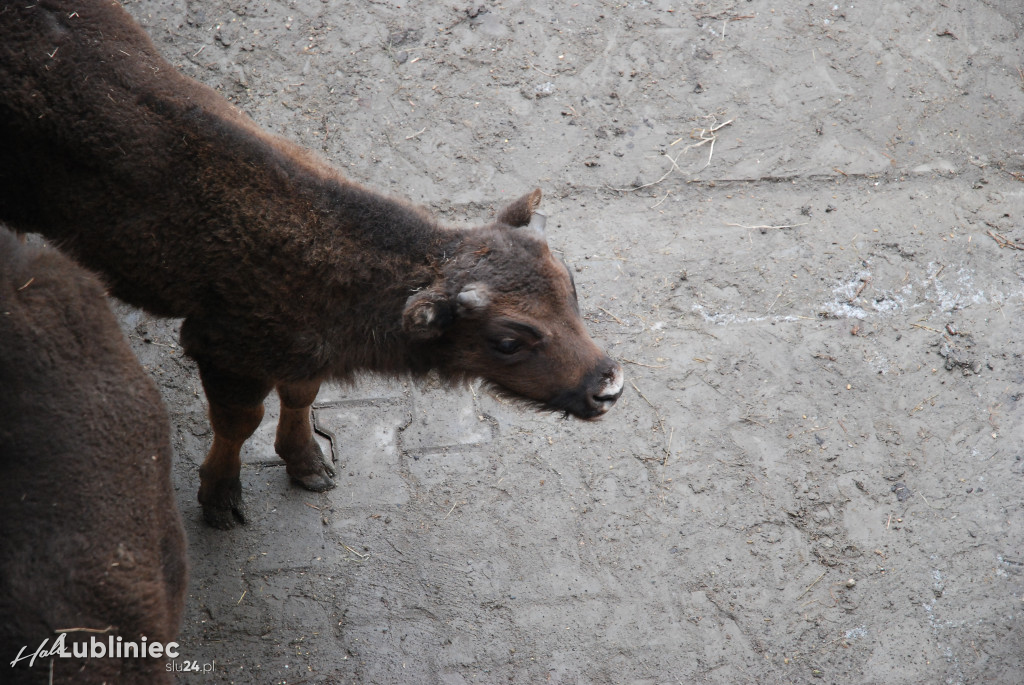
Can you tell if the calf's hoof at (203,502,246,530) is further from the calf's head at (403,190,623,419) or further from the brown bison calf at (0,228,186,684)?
the calf's head at (403,190,623,419)

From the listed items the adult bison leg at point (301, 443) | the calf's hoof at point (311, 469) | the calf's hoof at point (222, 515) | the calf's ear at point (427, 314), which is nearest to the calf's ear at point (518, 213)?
the calf's ear at point (427, 314)

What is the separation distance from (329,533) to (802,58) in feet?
21.2

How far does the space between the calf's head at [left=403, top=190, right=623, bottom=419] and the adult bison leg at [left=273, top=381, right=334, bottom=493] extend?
108 cm

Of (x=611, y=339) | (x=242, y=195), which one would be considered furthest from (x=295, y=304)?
(x=611, y=339)

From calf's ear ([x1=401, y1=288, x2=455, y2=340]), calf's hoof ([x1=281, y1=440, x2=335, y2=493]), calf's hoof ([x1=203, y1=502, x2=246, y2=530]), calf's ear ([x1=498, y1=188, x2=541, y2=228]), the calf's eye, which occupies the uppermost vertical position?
calf's ear ([x1=498, y1=188, x2=541, y2=228])

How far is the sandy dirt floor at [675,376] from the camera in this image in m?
5.76

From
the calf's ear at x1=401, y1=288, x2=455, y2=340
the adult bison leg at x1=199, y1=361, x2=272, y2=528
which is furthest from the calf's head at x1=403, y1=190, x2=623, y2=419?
the adult bison leg at x1=199, y1=361, x2=272, y2=528

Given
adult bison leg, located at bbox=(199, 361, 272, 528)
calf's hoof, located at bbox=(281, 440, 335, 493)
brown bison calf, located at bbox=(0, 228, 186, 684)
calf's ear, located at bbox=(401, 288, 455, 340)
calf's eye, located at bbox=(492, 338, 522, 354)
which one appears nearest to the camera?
brown bison calf, located at bbox=(0, 228, 186, 684)

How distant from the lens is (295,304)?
5133 mm

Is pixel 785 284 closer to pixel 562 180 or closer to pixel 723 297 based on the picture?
pixel 723 297

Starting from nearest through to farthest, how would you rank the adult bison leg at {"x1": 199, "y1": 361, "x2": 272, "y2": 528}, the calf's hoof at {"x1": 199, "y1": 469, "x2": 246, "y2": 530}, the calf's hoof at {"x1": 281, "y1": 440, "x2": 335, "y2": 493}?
the adult bison leg at {"x1": 199, "y1": 361, "x2": 272, "y2": 528}
the calf's hoof at {"x1": 199, "y1": 469, "x2": 246, "y2": 530}
the calf's hoof at {"x1": 281, "y1": 440, "x2": 335, "y2": 493}

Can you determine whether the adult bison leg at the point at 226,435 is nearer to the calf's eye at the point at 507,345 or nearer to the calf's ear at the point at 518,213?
the calf's eye at the point at 507,345

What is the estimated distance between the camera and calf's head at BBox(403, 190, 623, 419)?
4969 millimetres

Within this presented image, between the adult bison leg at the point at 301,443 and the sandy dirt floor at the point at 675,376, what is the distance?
0.59ft
